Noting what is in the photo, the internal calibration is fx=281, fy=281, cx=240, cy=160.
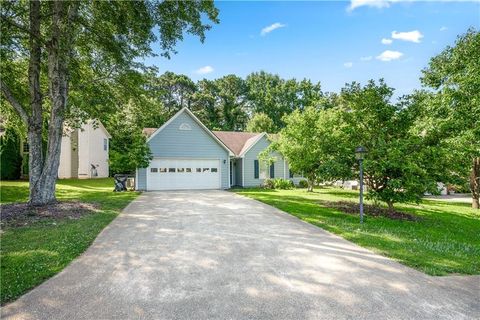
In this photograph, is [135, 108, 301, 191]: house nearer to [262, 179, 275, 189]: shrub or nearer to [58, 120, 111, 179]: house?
[262, 179, 275, 189]: shrub

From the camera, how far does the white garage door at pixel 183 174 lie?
18.9 m

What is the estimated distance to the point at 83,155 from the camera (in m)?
27.0

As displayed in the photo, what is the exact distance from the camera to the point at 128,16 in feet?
32.6

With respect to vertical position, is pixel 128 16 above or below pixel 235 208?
above

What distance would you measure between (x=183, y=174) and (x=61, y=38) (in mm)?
11300

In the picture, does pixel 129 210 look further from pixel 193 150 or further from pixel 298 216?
pixel 193 150

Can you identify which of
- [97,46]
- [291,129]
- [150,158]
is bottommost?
[150,158]

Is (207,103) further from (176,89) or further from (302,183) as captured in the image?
(302,183)

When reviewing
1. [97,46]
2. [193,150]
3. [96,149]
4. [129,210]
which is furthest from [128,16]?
[96,149]

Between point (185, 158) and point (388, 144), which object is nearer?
point (388, 144)

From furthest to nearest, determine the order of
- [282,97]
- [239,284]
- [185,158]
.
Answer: [282,97]
[185,158]
[239,284]

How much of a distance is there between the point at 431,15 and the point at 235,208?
398 inches

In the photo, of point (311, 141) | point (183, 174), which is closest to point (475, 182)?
point (311, 141)

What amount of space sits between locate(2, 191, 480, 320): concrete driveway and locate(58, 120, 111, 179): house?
23.2 m
